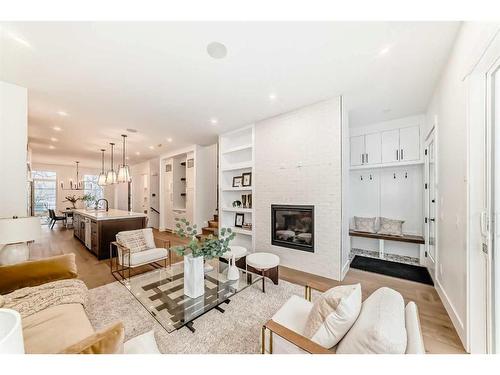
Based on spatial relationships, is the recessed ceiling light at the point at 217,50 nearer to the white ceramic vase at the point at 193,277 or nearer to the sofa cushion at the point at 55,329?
the white ceramic vase at the point at 193,277

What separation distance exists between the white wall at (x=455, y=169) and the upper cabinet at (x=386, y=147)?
47.8 inches

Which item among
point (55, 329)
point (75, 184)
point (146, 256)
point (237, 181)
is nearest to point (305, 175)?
point (237, 181)

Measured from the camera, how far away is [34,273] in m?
1.91

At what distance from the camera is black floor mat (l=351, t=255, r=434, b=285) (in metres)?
3.02

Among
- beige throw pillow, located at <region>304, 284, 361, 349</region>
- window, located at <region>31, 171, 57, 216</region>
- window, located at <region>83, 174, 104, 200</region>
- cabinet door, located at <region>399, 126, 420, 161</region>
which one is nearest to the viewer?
beige throw pillow, located at <region>304, 284, 361, 349</region>

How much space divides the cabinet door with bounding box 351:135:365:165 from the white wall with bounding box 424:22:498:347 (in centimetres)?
160

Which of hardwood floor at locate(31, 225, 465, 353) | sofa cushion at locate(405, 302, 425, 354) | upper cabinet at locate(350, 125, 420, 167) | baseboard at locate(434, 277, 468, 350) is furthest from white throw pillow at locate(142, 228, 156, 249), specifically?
upper cabinet at locate(350, 125, 420, 167)

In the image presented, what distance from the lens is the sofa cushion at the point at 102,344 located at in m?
0.82

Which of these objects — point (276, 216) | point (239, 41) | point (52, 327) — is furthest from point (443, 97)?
point (52, 327)

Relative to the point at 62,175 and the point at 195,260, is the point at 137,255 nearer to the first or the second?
the point at 195,260

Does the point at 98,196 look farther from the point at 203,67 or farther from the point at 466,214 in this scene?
the point at 466,214

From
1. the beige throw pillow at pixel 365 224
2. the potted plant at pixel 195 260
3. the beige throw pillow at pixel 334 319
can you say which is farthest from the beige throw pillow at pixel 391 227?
the potted plant at pixel 195 260

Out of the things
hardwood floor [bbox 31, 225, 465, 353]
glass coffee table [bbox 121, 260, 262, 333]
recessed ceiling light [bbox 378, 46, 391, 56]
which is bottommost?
hardwood floor [bbox 31, 225, 465, 353]

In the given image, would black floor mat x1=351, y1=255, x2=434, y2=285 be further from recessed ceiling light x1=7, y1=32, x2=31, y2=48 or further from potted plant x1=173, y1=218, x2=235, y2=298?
recessed ceiling light x1=7, y1=32, x2=31, y2=48
